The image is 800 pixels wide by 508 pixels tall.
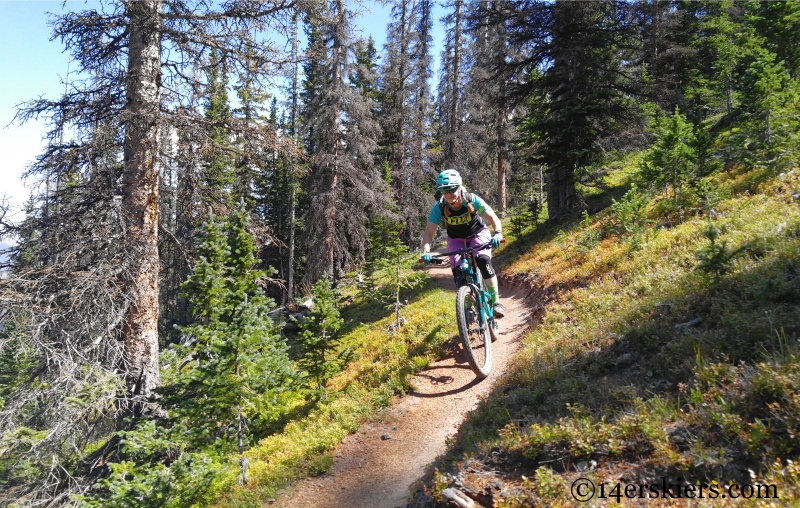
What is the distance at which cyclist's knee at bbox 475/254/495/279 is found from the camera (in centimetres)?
656

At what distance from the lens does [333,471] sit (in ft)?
18.9

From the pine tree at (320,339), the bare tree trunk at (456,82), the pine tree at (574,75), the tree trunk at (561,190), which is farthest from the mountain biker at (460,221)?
the bare tree trunk at (456,82)

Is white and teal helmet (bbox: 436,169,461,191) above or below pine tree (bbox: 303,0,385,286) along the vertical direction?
below

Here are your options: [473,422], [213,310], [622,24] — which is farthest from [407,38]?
[473,422]

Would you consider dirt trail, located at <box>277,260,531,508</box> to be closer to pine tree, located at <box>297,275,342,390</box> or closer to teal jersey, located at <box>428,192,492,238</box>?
pine tree, located at <box>297,275,342,390</box>

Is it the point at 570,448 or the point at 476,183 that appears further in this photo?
the point at 476,183

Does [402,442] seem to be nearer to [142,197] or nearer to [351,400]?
[351,400]

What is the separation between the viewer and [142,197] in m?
7.35

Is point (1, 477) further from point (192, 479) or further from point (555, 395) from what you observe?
point (555, 395)

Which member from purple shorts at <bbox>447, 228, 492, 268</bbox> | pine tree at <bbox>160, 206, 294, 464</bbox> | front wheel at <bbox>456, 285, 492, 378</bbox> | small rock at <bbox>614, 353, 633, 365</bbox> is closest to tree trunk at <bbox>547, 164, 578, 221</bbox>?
purple shorts at <bbox>447, 228, 492, 268</bbox>

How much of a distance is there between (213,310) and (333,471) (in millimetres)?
3090

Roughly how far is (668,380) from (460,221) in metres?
3.70

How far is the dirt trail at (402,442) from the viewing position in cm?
516

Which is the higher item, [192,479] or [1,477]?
[192,479]
